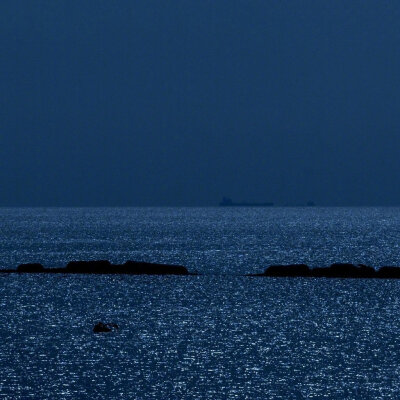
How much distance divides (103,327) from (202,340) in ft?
24.1

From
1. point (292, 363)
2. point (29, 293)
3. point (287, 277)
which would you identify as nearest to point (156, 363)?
point (292, 363)

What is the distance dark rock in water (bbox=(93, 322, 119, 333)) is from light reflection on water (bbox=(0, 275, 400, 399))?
0.69m

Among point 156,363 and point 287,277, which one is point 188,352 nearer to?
point 156,363

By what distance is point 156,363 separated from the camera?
48.9m

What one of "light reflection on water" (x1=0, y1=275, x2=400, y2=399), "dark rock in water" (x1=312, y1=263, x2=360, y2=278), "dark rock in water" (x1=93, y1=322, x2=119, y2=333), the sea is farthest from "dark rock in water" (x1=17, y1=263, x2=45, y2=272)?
"dark rock in water" (x1=93, y1=322, x2=119, y2=333)

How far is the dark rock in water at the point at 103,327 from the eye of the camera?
59.6m

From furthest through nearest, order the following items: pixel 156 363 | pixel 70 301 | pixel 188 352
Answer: pixel 70 301, pixel 188 352, pixel 156 363

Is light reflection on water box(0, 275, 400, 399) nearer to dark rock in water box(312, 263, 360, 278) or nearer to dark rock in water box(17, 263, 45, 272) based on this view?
dark rock in water box(312, 263, 360, 278)

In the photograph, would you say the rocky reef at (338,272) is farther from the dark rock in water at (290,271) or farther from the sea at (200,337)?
the sea at (200,337)

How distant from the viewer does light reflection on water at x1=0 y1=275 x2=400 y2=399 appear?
43.2m

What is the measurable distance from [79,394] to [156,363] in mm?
8459

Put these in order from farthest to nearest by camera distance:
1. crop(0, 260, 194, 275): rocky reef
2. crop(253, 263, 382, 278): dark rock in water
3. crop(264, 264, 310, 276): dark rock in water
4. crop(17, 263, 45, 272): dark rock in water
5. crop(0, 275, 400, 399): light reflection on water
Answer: crop(17, 263, 45, 272): dark rock in water
crop(0, 260, 194, 275): rocky reef
crop(264, 264, 310, 276): dark rock in water
crop(253, 263, 382, 278): dark rock in water
crop(0, 275, 400, 399): light reflection on water

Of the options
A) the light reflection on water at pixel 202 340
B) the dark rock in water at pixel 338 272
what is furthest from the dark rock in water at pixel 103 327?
the dark rock in water at pixel 338 272

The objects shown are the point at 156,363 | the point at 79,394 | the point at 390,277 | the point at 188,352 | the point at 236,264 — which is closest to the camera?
the point at 79,394
